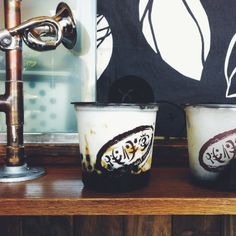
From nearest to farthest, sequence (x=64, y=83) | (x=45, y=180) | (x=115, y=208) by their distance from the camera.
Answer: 1. (x=115, y=208)
2. (x=45, y=180)
3. (x=64, y=83)

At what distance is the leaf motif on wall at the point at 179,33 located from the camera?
34.1 inches

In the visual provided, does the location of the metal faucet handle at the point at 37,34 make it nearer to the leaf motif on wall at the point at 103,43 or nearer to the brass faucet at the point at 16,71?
the brass faucet at the point at 16,71

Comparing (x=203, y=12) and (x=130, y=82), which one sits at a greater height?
(x=203, y=12)

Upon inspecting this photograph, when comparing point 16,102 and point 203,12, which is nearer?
point 16,102

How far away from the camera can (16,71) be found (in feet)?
2.21

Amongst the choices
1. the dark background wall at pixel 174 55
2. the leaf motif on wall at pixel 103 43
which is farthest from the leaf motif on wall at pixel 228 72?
the leaf motif on wall at pixel 103 43

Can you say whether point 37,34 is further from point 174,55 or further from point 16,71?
point 174,55

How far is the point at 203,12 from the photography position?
0.87m

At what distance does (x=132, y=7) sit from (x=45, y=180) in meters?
0.50

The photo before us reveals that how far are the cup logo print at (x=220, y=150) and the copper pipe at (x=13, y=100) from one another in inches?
14.5

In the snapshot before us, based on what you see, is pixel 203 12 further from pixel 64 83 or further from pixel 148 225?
pixel 148 225

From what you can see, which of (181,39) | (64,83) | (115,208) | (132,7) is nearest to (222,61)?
(181,39)

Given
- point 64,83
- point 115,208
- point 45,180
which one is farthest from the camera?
point 64,83

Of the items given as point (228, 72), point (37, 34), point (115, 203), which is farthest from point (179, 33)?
point (115, 203)
